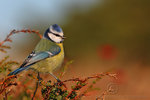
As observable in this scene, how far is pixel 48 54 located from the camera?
3.07 meters

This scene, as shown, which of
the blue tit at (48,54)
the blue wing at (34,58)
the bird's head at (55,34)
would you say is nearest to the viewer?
the blue wing at (34,58)

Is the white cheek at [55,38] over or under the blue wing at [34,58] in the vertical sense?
over

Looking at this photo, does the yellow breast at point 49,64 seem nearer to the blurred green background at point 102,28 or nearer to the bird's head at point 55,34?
the bird's head at point 55,34

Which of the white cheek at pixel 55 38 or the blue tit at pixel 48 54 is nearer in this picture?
the blue tit at pixel 48 54

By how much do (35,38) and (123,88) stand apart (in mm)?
5549

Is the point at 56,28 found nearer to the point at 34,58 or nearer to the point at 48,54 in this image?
the point at 48,54

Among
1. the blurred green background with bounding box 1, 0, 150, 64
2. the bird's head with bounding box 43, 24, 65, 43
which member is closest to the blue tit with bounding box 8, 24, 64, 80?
the bird's head with bounding box 43, 24, 65, 43

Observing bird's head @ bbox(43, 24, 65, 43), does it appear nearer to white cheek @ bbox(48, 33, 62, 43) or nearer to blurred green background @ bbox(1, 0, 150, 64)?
white cheek @ bbox(48, 33, 62, 43)

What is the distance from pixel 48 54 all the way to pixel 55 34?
27 centimetres

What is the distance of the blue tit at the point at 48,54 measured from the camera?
2918mm

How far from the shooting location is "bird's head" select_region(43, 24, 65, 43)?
3119 millimetres

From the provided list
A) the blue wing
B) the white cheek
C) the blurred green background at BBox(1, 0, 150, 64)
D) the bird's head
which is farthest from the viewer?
the blurred green background at BBox(1, 0, 150, 64)

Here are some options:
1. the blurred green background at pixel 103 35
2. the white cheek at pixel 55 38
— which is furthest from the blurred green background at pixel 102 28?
the white cheek at pixel 55 38

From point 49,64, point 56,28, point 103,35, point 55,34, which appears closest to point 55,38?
point 55,34
